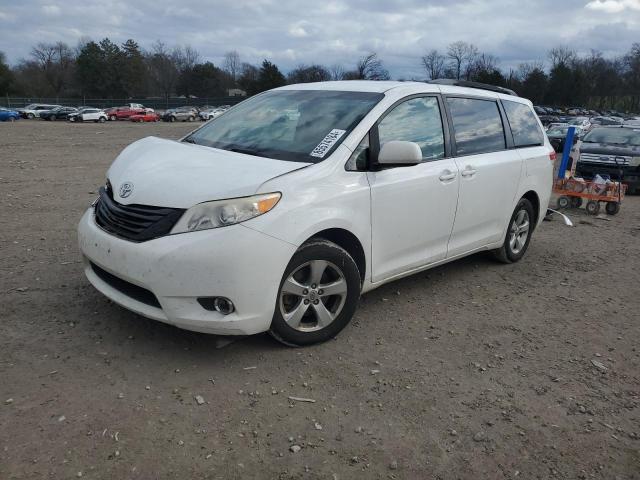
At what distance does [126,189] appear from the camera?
357 cm

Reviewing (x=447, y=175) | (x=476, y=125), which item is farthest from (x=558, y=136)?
(x=447, y=175)

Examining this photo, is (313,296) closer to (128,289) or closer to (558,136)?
(128,289)

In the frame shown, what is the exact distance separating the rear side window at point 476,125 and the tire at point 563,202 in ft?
18.3

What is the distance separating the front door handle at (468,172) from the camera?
4.76m

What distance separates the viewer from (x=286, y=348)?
147 inches

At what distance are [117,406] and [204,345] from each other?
81 cm

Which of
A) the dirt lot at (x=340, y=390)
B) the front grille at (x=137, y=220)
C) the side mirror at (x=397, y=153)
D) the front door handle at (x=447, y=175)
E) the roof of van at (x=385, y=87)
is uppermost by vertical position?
the roof of van at (x=385, y=87)

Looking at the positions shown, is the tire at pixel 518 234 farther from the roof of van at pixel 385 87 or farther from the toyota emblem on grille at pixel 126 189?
the toyota emblem on grille at pixel 126 189

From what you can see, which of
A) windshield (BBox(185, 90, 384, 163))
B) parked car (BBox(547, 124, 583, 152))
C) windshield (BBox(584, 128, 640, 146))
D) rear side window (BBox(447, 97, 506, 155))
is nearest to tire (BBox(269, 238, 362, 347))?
windshield (BBox(185, 90, 384, 163))

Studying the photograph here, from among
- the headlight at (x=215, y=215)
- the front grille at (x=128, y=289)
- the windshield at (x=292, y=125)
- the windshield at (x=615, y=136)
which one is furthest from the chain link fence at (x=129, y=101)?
the headlight at (x=215, y=215)

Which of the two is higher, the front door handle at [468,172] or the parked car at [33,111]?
the front door handle at [468,172]

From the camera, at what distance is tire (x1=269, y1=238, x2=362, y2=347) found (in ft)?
11.7

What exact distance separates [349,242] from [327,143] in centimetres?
70

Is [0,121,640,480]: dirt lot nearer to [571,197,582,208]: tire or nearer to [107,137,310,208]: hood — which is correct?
[107,137,310,208]: hood
